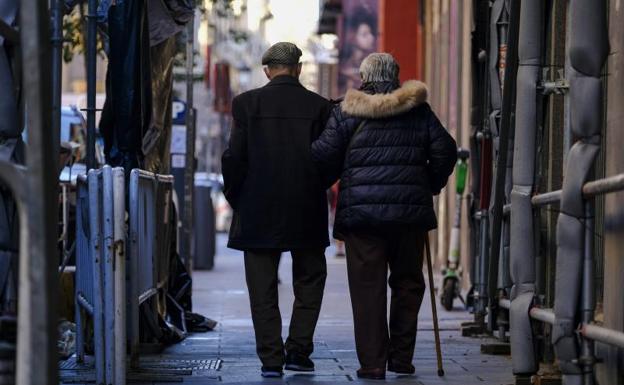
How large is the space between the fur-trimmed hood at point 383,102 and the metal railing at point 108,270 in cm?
146

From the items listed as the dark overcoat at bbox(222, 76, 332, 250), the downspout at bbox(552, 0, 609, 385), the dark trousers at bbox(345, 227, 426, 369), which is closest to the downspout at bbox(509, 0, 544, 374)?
the downspout at bbox(552, 0, 609, 385)

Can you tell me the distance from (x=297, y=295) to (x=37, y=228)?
547 centimetres

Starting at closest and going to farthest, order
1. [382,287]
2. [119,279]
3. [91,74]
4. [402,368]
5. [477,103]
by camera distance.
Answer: [119,279], [382,287], [402,368], [91,74], [477,103]

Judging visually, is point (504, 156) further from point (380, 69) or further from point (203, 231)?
point (203, 231)

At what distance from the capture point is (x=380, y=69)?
362 inches

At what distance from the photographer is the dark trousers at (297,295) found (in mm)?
9320

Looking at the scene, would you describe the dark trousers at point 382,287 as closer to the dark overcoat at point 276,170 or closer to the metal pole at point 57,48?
the dark overcoat at point 276,170

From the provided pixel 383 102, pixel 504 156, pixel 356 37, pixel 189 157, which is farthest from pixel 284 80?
pixel 356 37

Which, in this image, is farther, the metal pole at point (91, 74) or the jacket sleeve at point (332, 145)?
the metal pole at point (91, 74)

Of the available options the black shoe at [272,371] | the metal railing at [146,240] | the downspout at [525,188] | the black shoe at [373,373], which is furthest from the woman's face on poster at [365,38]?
the downspout at [525,188]

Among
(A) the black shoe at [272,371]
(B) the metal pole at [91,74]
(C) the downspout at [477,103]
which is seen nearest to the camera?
(A) the black shoe at [272,371]

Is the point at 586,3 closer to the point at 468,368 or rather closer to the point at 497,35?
the point at 468,368

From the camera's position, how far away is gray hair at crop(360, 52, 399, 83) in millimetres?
9172

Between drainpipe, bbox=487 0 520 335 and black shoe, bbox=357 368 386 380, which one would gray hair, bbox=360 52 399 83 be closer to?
drainpipe, bbox=487 0 520 335
